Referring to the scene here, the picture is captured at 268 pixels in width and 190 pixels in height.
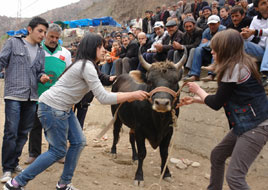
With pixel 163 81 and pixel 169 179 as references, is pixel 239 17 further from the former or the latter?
pixel 169 179

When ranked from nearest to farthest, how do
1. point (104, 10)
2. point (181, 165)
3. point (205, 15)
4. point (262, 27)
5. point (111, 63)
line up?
point (181, 165), point (262, 27), point (205, 15), point (111, 63), point (104, 10)

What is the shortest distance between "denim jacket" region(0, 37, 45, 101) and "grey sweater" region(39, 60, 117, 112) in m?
0.86

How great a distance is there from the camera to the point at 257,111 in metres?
2.70

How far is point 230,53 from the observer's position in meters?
2.74

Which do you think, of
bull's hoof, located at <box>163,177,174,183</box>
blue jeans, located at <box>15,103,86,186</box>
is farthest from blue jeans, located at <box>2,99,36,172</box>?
bull's hoof, located at <box>163,177,174,183</box>

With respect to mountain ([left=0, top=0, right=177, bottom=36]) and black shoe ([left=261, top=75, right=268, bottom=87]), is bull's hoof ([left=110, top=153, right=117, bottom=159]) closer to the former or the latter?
black shoe ([left=261, top=75, right=268, bottom=87])

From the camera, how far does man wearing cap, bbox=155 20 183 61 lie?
7.47 m

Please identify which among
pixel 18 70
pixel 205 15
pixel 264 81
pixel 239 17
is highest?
pixel 205 15

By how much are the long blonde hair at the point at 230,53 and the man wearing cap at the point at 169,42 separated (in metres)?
4.57

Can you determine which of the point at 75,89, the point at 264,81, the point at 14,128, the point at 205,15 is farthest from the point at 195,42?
the point at 14,128

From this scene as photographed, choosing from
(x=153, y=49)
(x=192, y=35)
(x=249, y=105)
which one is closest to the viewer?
(x=249, y=105)

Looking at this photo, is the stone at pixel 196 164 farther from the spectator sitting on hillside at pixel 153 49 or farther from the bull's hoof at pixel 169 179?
the spectator sitting on hillside at pixel 153 49

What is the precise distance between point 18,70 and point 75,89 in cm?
127

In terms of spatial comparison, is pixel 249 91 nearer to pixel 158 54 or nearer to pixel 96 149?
pixel 96 149
